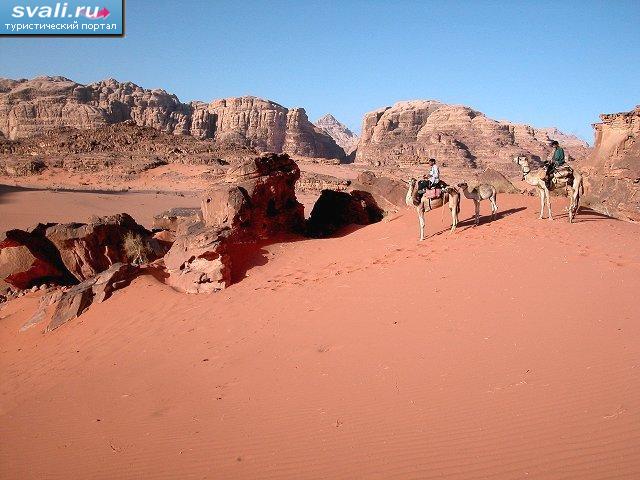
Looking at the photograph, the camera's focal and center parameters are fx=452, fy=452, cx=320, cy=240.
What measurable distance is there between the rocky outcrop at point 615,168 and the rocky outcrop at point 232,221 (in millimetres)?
13451

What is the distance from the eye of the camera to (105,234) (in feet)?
47.7

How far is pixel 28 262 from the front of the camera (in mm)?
13320

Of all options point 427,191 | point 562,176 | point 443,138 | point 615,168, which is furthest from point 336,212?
point 443,138

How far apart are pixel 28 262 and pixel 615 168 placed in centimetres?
2343

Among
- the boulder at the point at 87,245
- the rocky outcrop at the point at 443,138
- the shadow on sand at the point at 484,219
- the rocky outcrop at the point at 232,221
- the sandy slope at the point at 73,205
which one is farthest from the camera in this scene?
the rocky outcrop at the point at 443,138

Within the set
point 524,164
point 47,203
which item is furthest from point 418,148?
point 524,164

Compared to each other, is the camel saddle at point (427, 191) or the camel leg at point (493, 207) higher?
the camel saddle at point (427, 191)

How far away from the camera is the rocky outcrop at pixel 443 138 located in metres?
77.2

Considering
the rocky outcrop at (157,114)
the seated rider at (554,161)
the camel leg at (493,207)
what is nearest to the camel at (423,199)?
the camel leg at (493,207)

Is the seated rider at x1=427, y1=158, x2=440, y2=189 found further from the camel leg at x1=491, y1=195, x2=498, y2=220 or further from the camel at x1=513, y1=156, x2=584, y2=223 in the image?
the camel at x1=513, y1=156, x2=584, y2=223

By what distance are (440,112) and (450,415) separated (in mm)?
98704

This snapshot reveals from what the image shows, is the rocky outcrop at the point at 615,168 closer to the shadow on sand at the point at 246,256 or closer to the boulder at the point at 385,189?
the boulder at the point at 385,189

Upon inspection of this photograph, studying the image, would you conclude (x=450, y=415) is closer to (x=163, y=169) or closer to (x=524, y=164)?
(x=524, y=164)

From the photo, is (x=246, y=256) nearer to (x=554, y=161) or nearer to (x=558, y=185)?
(x=558, y=185)
